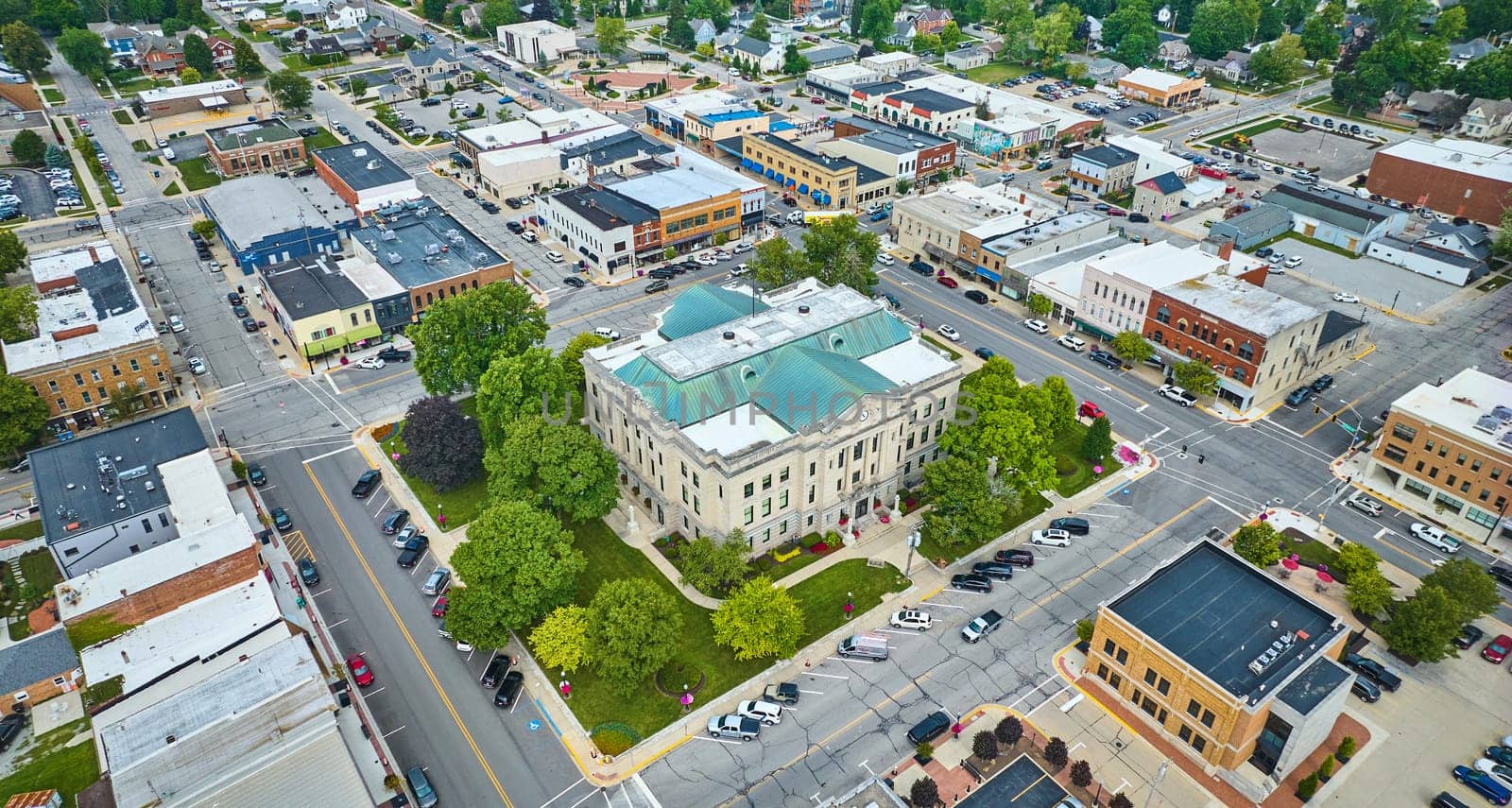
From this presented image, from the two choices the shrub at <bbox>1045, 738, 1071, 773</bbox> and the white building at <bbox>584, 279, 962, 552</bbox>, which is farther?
the white building at <bbox>584, 279, 962, 552</bbox>

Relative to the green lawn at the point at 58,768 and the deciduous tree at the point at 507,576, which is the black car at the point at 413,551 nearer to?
the deciduous tree at the point at 507,576

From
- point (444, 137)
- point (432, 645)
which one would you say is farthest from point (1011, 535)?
point (444, 137)

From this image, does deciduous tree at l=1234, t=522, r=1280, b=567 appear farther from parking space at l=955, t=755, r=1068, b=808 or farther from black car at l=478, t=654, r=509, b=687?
black car at l=478, t=654, r=509, b=687

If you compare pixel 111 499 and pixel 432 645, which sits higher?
pixel 111 499

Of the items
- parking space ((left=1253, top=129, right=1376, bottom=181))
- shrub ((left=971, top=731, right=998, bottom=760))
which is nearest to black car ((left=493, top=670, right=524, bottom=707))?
shrub ((left=971, top=731, right=998, bottom=760))

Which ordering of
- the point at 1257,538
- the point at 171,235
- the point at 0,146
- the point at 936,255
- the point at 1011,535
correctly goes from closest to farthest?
1. the point at 1257,538
2. the point at 1011,535
3. the point at 936,255
4. the point at 171,235
5. the point at 0,146

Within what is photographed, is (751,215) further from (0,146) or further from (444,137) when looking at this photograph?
(0,146)

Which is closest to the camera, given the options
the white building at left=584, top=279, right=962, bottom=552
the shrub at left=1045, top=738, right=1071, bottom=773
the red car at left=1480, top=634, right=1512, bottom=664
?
the shrub at left=1045, top=738, right=1071, bottom=773
